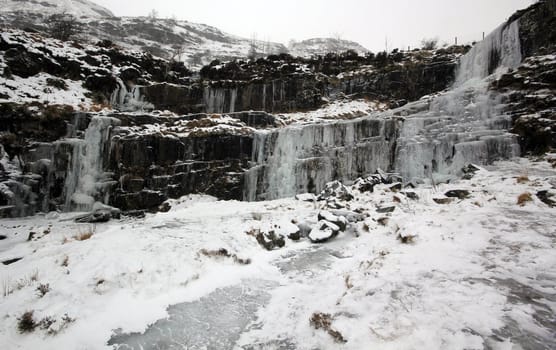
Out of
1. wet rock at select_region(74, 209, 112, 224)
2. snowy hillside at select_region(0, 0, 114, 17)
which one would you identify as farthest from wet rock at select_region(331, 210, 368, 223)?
Result: snowy hillside at select_region(0, 0, 114, 17)

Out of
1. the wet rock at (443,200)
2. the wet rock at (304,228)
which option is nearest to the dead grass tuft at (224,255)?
the wet rock at (304,228)

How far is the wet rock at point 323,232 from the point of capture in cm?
724

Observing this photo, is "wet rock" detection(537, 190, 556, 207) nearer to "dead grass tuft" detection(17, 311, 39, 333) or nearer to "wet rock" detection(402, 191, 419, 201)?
"wet rock" detection(402, 191, 419, 201)

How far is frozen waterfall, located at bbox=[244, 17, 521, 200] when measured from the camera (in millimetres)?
11828

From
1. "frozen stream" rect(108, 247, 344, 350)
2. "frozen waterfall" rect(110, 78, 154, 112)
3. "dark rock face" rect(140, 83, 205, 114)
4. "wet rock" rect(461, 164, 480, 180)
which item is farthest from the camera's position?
"dark rock face" rect(140, 83, 205, 114)

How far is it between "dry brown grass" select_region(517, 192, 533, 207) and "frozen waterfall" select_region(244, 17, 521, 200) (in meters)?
5.22

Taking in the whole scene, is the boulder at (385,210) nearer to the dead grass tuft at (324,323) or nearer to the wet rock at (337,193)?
the wet rock at (337,193)

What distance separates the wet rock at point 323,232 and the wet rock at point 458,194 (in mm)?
3587

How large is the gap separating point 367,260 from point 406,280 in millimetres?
1247

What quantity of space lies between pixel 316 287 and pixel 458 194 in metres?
5.82

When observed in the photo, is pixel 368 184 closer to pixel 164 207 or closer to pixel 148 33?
pixel 164 207

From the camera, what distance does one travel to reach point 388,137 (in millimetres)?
14250

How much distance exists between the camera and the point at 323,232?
24.1 ft

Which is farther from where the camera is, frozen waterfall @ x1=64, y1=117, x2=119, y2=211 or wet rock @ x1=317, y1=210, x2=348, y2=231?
frozen waterfall @ x1=64, y1=117, x2=119, y2=211
